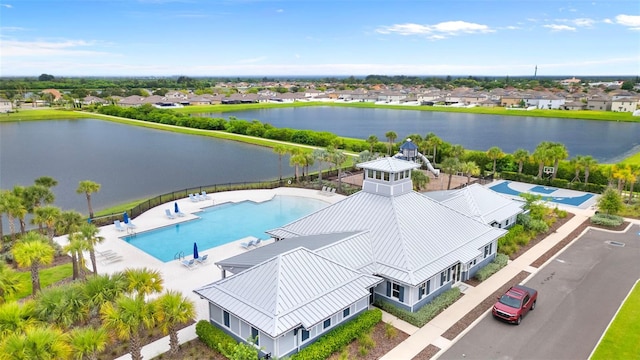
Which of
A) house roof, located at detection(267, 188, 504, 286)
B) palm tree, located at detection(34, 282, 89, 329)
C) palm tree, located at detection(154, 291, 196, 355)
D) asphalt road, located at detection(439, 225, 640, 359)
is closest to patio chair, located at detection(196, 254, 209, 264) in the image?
house roof, located at detection(267, 188, 504, 286)

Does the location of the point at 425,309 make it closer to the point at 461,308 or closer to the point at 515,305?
the point at 461,308

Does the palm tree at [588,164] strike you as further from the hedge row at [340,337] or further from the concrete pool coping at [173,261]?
the hedge row at [340,337]

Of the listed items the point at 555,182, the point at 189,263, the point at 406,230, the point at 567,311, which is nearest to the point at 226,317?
the point at 189,263

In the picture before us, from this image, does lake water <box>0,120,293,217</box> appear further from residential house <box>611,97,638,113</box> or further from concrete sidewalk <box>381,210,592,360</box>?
residential house <box>611,97,638,113</box>

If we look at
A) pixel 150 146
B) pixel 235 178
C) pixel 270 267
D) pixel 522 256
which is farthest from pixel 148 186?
pixel 522 256

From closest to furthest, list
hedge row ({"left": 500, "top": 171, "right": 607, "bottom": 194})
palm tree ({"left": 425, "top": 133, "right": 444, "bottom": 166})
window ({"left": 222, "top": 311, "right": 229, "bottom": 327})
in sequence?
1. window ({"left": 222, "top": 311, "right": 229, "bottom": 327})
2. hedge row ({"left": 500, "top": 171, "right": 607, "bottom": 194})
3. palm tree ({"left": 425, "top": 133, "right": 444, "bottom": 166})

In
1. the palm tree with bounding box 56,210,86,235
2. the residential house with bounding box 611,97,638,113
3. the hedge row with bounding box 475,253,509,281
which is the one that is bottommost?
the hedge row with bounding box 475,253,509,281

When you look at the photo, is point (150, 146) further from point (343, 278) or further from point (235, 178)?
point (343, 278)
